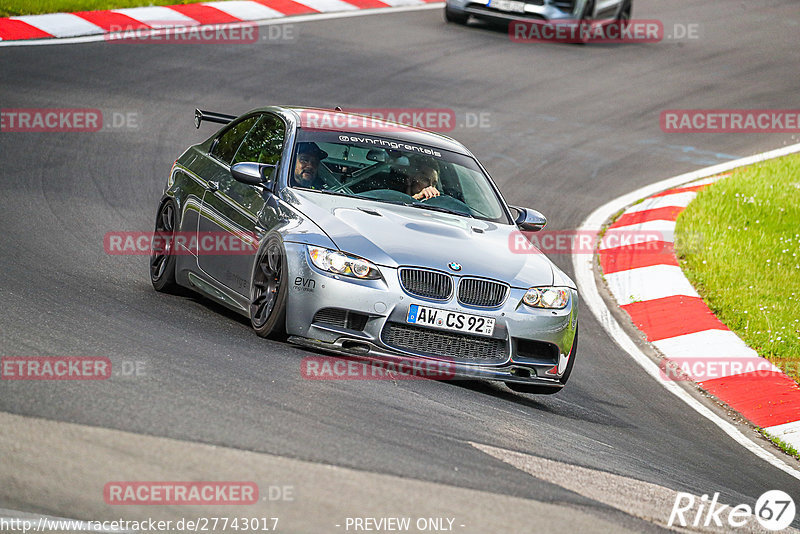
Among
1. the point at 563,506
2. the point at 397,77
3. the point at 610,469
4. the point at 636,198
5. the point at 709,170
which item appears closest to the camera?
the point at 563,506

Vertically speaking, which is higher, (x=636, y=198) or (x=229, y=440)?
(x=229, y=440)

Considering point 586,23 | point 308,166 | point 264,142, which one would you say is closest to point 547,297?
point 308,166

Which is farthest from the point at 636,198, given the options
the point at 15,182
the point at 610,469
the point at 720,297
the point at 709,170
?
the point at 610,469

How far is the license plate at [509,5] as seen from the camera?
2080cm

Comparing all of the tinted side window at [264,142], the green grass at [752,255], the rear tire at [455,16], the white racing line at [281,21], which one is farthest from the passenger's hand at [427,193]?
the rear tire at [455,16]

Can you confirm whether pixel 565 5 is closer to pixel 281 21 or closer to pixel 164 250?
pixel 281 21

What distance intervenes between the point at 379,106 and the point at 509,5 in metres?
5.48

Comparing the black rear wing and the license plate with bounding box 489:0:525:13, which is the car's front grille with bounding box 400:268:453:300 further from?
the license plate with bounding box 489:0:525:13

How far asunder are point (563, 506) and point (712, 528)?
78 cm

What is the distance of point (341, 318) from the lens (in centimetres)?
713

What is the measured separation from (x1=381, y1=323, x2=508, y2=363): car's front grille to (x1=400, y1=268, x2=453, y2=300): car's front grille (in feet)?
0.69

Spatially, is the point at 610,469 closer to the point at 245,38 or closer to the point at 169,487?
the point at 169,487

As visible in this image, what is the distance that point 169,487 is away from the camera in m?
4.67

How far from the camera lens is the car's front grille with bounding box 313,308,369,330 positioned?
280 inches
